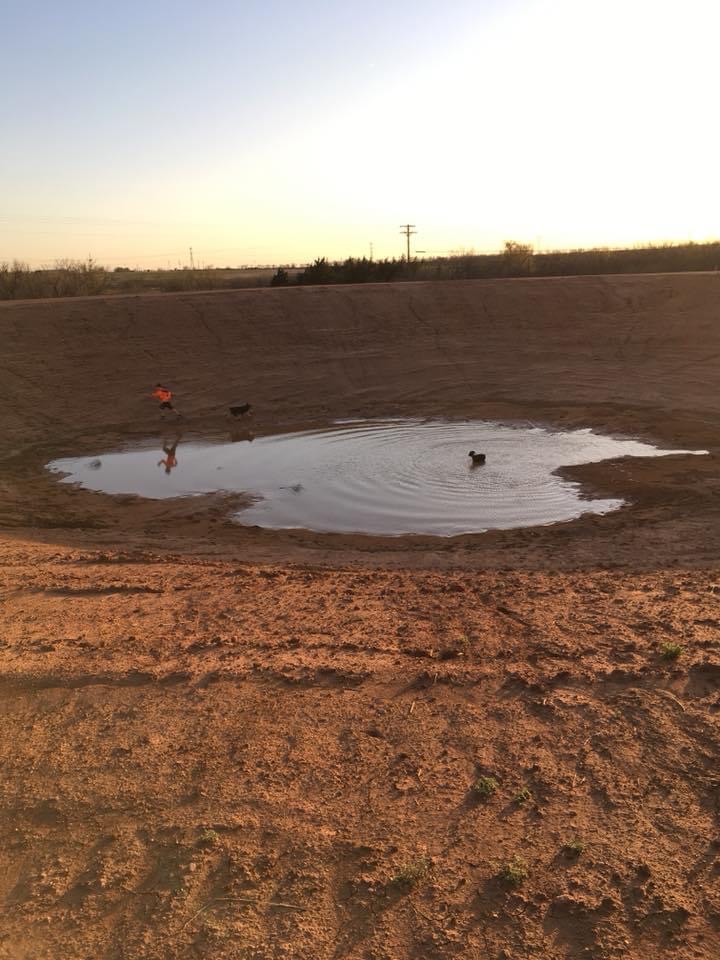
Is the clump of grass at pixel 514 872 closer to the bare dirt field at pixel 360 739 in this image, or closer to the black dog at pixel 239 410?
the bare dirt field at pixel 360 739

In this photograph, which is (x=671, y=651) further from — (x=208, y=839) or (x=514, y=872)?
(x=208, y=839)

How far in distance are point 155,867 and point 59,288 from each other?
3681cm

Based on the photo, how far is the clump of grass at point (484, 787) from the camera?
4547 mm

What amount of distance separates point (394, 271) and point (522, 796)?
4060 cm

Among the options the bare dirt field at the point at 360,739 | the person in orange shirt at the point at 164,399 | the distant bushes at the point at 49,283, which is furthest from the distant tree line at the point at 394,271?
the bare dirt field at the point at 360,739

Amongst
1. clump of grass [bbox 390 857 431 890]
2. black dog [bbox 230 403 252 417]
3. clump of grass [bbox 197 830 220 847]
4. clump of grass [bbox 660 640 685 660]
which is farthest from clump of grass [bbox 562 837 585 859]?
black dog [bbox 230 403 252 417]

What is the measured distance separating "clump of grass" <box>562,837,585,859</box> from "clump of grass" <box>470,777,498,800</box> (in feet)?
1.75

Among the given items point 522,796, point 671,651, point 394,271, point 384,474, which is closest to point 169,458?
point 384,474

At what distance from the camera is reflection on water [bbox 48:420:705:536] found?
11617mm

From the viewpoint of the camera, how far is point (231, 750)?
16.4ft

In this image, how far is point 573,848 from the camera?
4105 millimetres

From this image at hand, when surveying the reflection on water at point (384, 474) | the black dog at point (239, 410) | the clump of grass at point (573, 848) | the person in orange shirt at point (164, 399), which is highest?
the person in orange shirt at point (164, 399)

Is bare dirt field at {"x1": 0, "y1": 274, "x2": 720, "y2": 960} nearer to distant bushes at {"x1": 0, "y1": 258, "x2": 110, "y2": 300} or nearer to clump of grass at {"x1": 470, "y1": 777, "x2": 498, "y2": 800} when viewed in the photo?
clump of grass at {"x1": 470, "y1": 777, "x2": 498, "y2": 800}

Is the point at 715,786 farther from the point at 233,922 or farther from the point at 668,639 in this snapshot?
the point at 233,922
